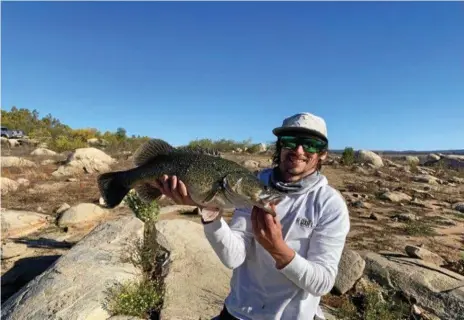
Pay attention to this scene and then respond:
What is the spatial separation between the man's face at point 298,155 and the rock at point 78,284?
301 cm

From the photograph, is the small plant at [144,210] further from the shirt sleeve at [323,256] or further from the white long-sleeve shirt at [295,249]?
the shirt sleeve at [323,256]

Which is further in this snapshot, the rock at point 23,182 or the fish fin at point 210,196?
the rock at point 23,182

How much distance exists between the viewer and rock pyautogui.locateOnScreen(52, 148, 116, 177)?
1702 cm

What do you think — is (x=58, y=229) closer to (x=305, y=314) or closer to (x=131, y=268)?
(x=131, y=268)

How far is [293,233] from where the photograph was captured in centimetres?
281

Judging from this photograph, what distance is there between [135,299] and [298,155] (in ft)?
10.7

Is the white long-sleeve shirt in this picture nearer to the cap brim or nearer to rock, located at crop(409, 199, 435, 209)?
the cap brim

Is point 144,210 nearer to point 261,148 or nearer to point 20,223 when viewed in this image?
point 20,223

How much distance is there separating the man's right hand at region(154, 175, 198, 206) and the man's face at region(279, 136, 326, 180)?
728 millimetres

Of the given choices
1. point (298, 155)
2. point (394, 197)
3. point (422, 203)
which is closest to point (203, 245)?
point (298, 155)

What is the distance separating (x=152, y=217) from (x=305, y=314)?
5.65m

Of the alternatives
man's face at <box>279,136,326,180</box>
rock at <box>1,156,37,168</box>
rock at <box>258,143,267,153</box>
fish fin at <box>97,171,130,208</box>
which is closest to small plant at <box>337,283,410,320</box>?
man's face at <box>279,136,326,180</box>

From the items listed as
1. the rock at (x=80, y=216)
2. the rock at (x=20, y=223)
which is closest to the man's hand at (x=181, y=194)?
the rock at (x=80, y=216)

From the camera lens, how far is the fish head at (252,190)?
247 cm
